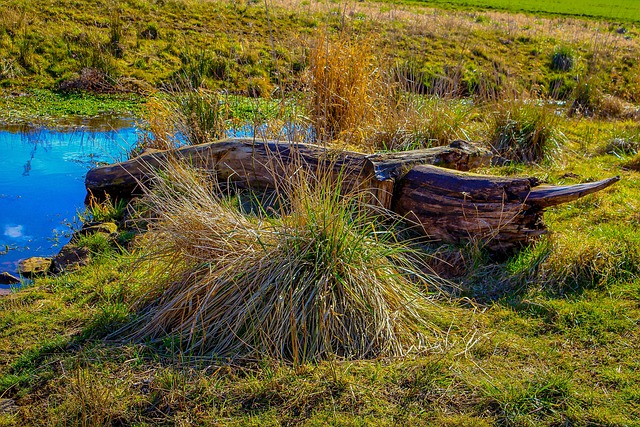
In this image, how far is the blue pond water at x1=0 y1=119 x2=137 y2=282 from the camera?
6.35 m

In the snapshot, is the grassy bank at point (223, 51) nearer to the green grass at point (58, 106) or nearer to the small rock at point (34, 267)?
the green grass at point (58, 106)

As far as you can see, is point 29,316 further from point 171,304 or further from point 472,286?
point 472,286

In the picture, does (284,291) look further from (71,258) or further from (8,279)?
(8,279)

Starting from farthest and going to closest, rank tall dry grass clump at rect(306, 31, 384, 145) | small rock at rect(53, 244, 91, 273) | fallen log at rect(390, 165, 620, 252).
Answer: tall dry grass clump at rect(306, 31, 384, 145), small rock at rect(53, 244, 91, 273), fallen log at rect(390, 165, 620, 252)

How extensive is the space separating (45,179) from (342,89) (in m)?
3.90

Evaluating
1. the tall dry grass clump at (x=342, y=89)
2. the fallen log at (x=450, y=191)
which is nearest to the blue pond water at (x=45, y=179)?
the fallen log at (x=450, y=191)

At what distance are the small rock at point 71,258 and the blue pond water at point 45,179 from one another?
502 millimetres

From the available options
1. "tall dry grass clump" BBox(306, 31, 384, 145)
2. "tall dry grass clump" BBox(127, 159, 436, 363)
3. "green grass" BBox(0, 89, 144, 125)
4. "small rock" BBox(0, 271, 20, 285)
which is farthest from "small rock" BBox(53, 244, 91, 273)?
"green grass" BBox(0, 89, 144, 125)

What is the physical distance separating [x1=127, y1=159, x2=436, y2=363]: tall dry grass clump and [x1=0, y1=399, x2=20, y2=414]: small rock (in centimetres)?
83

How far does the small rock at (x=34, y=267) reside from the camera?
5484 millimetres

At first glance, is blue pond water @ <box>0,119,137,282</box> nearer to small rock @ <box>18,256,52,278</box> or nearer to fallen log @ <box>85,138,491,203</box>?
small rock @ <box>18,256,52,278</box>

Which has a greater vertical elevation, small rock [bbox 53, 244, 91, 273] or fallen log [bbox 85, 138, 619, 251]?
fallen log [bbox 85, 138, 619, 251]

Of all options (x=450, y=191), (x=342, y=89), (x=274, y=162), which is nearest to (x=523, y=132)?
(x=342, y=89)

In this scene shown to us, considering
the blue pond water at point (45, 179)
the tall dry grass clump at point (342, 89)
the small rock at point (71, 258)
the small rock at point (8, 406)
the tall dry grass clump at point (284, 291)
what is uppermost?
the tall dry grass clump at point (342, 89)
